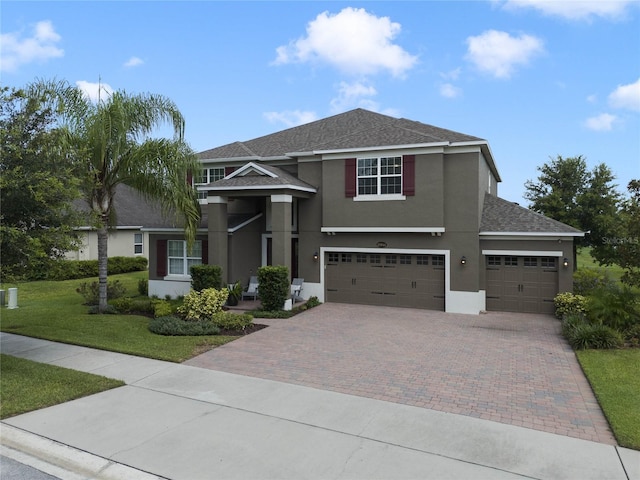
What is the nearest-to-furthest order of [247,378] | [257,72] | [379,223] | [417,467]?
[417,467] → [247,378] → [379,223] → [257,72]

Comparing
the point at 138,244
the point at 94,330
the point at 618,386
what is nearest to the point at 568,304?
the point at 618,386

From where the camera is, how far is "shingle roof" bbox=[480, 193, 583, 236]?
1498cm

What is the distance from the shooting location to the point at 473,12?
12797mm

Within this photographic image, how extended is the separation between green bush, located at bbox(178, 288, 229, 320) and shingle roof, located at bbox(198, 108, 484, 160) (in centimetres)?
718

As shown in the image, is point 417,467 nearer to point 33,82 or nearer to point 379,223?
point 379,223

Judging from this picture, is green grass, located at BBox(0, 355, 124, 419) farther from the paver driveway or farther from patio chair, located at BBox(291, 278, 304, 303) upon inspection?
patio chair, located at BBox(291, 278, 304, 303)

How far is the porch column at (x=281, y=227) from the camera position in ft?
51.6

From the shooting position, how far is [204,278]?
618 inches

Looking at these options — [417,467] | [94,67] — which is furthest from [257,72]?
[417,467]

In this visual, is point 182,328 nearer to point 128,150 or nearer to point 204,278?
point 204,278

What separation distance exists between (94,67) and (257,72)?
659 centimetres

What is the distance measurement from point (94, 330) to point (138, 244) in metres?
18.9

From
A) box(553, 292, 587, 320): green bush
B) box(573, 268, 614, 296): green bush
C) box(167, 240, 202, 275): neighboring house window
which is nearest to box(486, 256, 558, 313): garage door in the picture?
box(553, 292, 587, 320): green bush

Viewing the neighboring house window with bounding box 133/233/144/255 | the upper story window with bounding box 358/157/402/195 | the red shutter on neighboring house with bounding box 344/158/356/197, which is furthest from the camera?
the neighboring house window with bounding box 133/233/144/255
